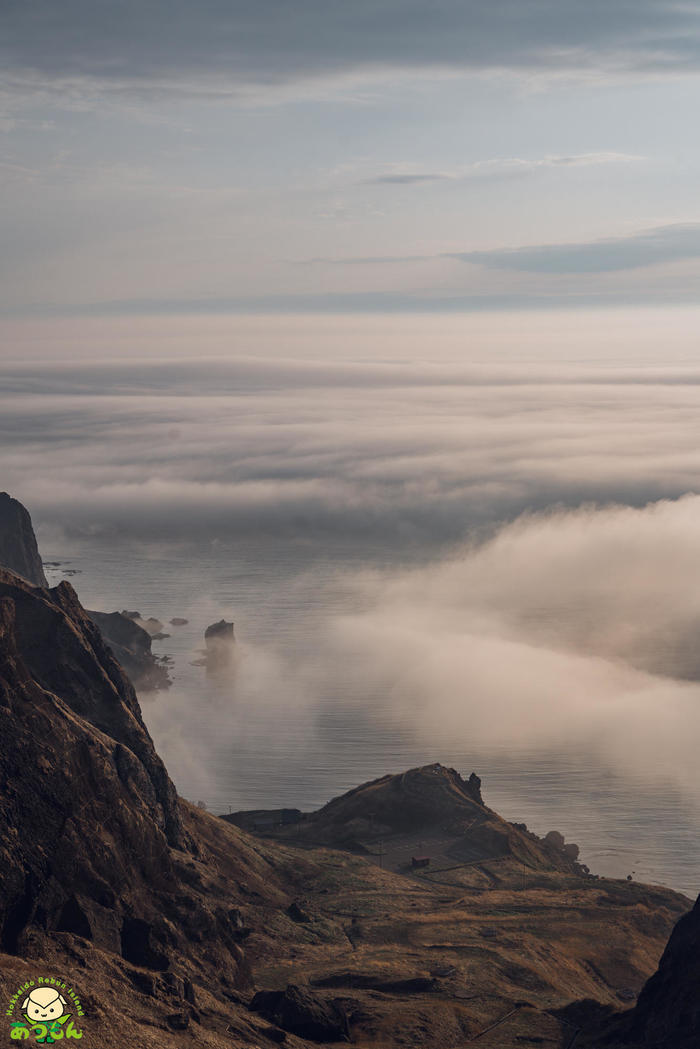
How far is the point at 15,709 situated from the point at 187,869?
36.4 meters

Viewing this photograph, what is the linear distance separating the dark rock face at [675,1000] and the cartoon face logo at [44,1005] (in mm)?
54166

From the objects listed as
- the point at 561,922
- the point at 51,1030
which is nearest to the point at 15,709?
the point at 51,1030

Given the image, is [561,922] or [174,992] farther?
[561,922]

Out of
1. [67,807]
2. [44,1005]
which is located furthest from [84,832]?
[44,1005]

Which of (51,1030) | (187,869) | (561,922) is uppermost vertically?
(51,1030)

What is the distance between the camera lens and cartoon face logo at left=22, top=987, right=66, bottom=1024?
91.9 meters

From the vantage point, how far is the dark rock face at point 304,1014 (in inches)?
4813

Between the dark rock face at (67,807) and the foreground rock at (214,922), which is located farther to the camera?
the dark rock face at (67,807)

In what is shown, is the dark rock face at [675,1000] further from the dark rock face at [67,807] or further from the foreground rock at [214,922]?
the dark rock face at [67,807]

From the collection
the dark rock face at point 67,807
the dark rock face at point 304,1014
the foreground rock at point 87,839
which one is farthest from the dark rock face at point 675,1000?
the dark rock face at point 67,807

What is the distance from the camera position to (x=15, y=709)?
126 meters

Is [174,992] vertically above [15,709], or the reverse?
[15,709]

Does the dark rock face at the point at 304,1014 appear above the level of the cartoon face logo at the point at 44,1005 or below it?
below

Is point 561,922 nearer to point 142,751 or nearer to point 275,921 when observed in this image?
point 275,921
